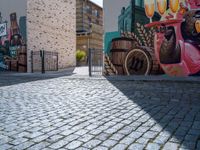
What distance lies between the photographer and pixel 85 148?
2.54 meters

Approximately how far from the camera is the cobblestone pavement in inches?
106

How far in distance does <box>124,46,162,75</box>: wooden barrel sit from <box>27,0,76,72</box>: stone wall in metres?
7.87

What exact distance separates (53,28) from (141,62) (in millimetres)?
9874

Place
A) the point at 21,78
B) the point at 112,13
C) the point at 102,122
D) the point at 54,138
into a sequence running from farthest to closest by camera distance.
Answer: the point at 112,13 < the point at 21,78 < the point at 102,122 < the point at 54,138

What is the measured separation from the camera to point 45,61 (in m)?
16.1

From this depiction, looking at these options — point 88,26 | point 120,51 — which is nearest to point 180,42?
point 120,51

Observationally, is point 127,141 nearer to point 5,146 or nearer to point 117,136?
point 117,136

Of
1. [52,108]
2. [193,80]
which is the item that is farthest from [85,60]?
[52,108]

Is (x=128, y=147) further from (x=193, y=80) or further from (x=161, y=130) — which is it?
(x=193, y=80)

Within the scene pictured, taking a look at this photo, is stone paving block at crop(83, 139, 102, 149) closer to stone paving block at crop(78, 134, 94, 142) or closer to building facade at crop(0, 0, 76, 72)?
stone paving block at crop(78, 134, 94, 142)

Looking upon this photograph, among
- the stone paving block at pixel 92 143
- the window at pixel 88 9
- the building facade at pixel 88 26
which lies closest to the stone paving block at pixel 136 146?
the stone paving block at pixel 92 143

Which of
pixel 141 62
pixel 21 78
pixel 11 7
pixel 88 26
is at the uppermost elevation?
pixel 88 26

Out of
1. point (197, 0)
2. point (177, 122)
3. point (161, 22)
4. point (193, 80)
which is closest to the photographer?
point (177, 122)

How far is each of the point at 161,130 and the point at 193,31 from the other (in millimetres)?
6341
